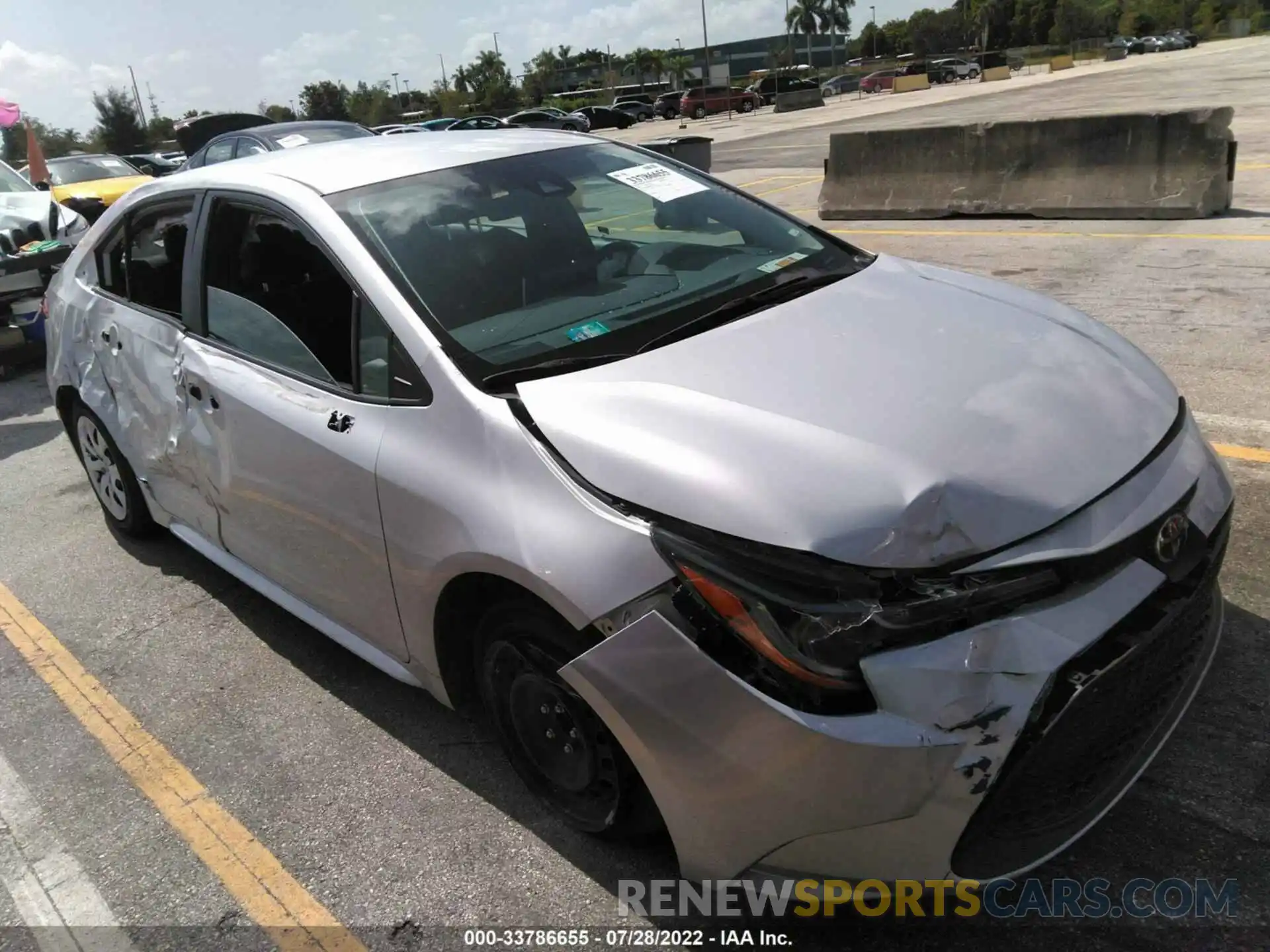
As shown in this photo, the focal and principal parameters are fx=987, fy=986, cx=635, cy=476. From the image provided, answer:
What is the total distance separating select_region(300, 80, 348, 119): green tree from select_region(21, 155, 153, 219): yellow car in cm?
6165

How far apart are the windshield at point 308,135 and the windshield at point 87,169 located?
4874 mm

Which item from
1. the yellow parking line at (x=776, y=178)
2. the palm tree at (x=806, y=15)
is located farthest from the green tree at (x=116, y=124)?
the palm tree at (x=806, y=15)

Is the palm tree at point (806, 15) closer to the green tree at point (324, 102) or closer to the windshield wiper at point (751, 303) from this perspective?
the green tree at point (324, 102)

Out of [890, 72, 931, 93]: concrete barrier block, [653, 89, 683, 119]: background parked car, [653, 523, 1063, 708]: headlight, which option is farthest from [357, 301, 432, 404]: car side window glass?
[890, 72, 931, 93]: concrete barrier block

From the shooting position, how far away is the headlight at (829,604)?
72.4 inches

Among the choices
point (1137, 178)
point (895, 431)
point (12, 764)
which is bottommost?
point (12, 764)

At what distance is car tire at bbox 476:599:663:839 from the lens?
7.32ft

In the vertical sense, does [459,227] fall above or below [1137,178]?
above

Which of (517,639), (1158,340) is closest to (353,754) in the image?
(517,639)

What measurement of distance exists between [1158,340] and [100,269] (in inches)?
216

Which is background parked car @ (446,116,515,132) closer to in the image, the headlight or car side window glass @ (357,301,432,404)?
car side window glass @ (357,301,432,404)

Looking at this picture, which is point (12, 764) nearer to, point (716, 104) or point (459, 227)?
point (459, 227)

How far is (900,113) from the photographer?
29.6 metres

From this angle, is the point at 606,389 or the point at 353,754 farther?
the point at 353,754
